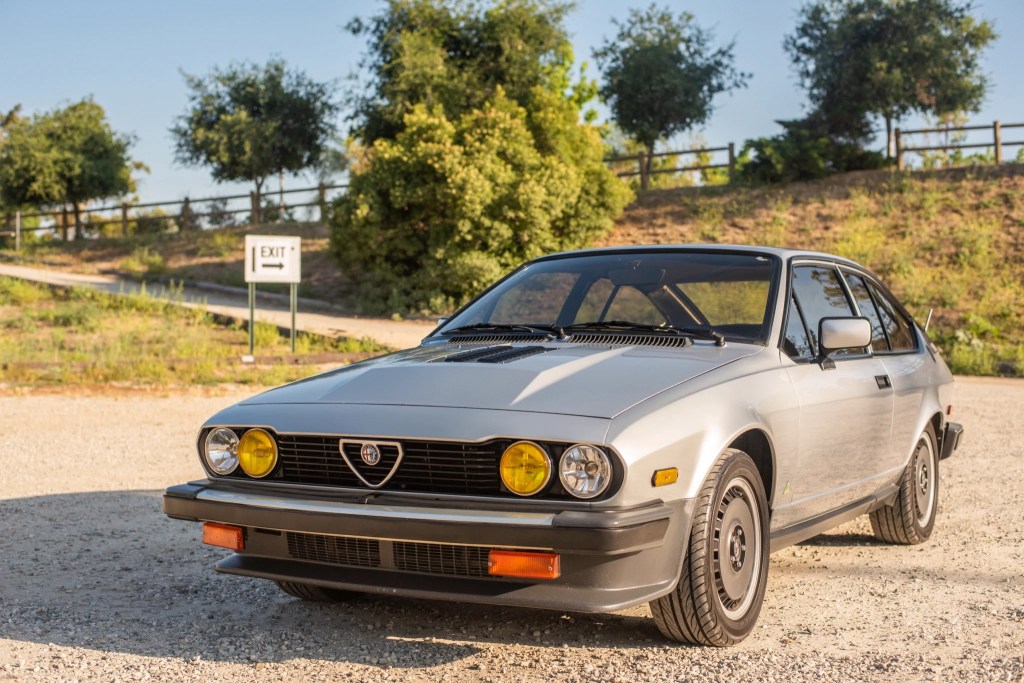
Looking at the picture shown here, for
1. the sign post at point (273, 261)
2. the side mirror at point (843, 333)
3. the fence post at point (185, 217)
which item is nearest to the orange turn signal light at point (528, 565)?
the side mirror at point (843, 333)

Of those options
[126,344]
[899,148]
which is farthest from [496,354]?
[899,148]

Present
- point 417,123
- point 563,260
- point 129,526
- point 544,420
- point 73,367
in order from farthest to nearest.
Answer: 1. point 417,123
2. point 73,367
3. point 129,526
4. point 563,260
5. point 544,420

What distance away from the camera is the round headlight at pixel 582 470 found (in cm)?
347

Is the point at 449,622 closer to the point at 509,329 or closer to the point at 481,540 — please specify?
the point at 481,540

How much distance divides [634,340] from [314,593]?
1.70 m

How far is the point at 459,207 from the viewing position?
24.3 metres

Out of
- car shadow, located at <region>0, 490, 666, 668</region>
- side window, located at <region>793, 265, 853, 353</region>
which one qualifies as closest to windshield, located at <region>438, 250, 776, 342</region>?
side window, located at <region>793, 265, 853, 353</region>

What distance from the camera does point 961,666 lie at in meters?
3.77

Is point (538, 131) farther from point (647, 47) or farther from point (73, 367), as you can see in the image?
point (73, 367)

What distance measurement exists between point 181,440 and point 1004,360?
14.0m

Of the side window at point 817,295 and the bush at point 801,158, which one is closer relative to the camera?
the side window at point 817,295

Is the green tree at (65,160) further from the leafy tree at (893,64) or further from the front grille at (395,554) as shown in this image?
the front grille at (395,554)

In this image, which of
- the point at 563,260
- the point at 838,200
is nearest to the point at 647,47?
the point at 838,200

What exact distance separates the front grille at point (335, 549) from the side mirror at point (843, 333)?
213cm
